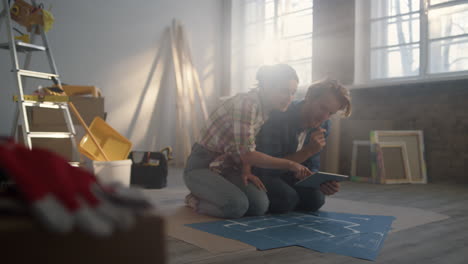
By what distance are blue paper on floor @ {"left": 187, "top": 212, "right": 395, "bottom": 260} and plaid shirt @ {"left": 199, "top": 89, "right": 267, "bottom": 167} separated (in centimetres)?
33

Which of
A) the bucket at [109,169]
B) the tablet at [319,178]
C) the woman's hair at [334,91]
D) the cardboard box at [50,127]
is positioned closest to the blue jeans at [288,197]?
the tablet at [319,178]

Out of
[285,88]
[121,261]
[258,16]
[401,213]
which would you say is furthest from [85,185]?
[258,16]

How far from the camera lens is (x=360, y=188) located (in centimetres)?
316

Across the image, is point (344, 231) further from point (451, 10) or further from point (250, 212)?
point (451, 10)

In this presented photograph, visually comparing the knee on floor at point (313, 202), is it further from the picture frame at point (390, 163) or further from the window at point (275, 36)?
the window at point (275, 36)

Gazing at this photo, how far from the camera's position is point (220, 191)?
1.89 metres

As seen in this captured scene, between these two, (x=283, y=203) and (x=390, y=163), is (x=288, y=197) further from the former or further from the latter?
(x=390, y=163)

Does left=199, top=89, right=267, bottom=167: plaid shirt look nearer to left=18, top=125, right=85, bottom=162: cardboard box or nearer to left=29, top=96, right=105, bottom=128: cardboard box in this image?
left=18, top=125, right=85, bottom=162: cardboard box

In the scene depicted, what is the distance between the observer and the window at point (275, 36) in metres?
4.61

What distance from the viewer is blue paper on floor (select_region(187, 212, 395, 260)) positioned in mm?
1388

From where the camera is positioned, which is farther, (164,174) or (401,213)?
(164,174)

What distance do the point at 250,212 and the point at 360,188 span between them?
151cm

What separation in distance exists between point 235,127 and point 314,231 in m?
0.55

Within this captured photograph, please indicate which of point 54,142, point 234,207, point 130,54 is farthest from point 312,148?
point 130,54
